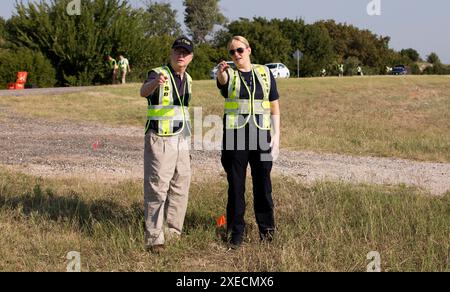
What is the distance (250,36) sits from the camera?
55875 millimetres

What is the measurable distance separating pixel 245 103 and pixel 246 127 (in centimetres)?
21

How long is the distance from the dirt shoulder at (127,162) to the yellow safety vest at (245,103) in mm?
3360

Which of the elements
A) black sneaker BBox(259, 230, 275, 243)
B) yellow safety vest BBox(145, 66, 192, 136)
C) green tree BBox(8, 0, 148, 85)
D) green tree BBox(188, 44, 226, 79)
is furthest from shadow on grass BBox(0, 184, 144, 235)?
green tree BBox(188, 44, 226, 79)

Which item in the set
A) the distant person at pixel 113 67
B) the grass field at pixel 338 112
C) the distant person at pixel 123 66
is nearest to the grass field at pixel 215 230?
the grass field at pixel 338 112

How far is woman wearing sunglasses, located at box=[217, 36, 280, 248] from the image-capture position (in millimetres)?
4613

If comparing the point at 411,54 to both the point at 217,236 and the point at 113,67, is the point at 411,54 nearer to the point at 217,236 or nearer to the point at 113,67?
the point at 113,67

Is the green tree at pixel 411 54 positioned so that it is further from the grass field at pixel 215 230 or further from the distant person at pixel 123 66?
the grass field at pixel 215 230

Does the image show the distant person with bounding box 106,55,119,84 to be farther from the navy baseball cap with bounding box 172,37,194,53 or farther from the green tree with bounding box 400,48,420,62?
the green tree with bounding box 400,48,420,62

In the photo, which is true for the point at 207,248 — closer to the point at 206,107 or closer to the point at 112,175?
the point at 112,175

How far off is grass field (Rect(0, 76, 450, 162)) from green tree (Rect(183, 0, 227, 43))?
1868 inches

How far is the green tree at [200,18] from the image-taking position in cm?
7150

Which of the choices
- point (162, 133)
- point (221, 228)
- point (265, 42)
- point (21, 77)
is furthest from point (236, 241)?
point (265, 42)

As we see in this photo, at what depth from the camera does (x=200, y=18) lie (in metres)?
71.8
